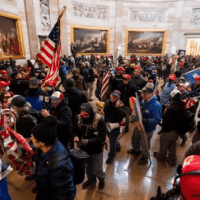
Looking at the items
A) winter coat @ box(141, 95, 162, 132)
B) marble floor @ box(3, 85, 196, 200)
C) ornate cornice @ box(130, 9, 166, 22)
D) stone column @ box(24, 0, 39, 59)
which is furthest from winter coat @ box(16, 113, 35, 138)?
ornate cornice @ box(130, 9, 166, 22)

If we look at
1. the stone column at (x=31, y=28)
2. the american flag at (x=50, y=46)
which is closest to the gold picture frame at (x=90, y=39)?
the stone column at (x=31, y=28)

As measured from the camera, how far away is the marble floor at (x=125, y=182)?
2801 mm

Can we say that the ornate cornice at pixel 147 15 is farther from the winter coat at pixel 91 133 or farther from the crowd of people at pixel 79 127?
the winter coat at pixel 91 133

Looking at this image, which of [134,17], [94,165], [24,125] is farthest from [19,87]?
[134,17]

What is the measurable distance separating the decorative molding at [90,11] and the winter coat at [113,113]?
685 inches

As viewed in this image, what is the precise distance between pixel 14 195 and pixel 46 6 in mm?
15679

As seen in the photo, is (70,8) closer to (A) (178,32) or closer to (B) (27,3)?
(B) (27,3)

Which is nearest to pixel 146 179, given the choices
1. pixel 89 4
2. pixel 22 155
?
pixel 22 155

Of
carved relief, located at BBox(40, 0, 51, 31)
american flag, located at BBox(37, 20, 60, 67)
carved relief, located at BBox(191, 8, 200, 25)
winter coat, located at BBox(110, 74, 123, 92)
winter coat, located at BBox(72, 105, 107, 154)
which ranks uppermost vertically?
carved relief, located at BBox(191, 8, 200, 25)

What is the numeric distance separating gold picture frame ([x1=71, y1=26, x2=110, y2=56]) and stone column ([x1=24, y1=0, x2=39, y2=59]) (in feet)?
18.2

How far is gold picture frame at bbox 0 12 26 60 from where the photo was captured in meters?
10.0

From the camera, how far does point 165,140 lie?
133 inches

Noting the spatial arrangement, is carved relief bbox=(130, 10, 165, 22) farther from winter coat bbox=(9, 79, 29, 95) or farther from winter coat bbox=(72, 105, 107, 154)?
winter coat bbox=(72, 105, 107, 154)

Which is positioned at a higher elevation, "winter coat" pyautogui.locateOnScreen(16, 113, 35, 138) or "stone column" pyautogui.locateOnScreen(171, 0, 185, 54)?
"stone column" pyautogui.locateOnScreen(171, 0, 185, 54)
